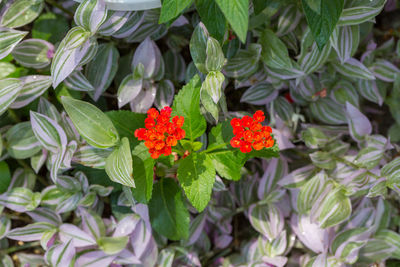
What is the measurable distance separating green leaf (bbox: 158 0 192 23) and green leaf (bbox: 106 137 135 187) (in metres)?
0.29

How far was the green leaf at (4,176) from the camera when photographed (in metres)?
1.18

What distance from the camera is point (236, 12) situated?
2.40 feet

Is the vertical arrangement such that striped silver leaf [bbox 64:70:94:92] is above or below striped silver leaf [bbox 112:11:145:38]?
below

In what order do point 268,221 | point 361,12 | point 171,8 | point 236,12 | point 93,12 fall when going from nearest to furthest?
point 236,12, point 171,8, point 93,12, point 361,12, point 268,221

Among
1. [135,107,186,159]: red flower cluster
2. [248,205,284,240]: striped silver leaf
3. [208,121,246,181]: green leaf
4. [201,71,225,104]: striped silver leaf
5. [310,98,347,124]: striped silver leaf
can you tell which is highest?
[201,71,225,104]: striped silver leaf

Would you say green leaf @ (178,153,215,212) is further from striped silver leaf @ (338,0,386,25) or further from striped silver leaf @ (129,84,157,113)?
striped silver leaf @ (338,0,386,25)

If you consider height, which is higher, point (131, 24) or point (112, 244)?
point (131, 24)

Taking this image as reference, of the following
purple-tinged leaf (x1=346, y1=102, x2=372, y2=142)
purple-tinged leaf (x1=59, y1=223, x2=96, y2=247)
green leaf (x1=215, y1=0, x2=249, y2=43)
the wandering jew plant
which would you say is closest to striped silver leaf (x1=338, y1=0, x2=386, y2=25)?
the wandering jew plant

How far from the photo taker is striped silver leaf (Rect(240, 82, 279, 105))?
1.31 m

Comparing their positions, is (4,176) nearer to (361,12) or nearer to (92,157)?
(92,157)

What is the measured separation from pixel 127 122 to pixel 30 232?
44 cm

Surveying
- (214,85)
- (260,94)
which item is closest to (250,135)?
(214,85)

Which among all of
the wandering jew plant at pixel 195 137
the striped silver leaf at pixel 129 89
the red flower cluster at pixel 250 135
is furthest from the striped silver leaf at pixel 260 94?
the red flower cluster at pixel 250 135

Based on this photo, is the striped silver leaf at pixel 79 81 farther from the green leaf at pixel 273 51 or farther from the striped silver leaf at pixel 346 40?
the striped silver leaf at pixel 346 40
